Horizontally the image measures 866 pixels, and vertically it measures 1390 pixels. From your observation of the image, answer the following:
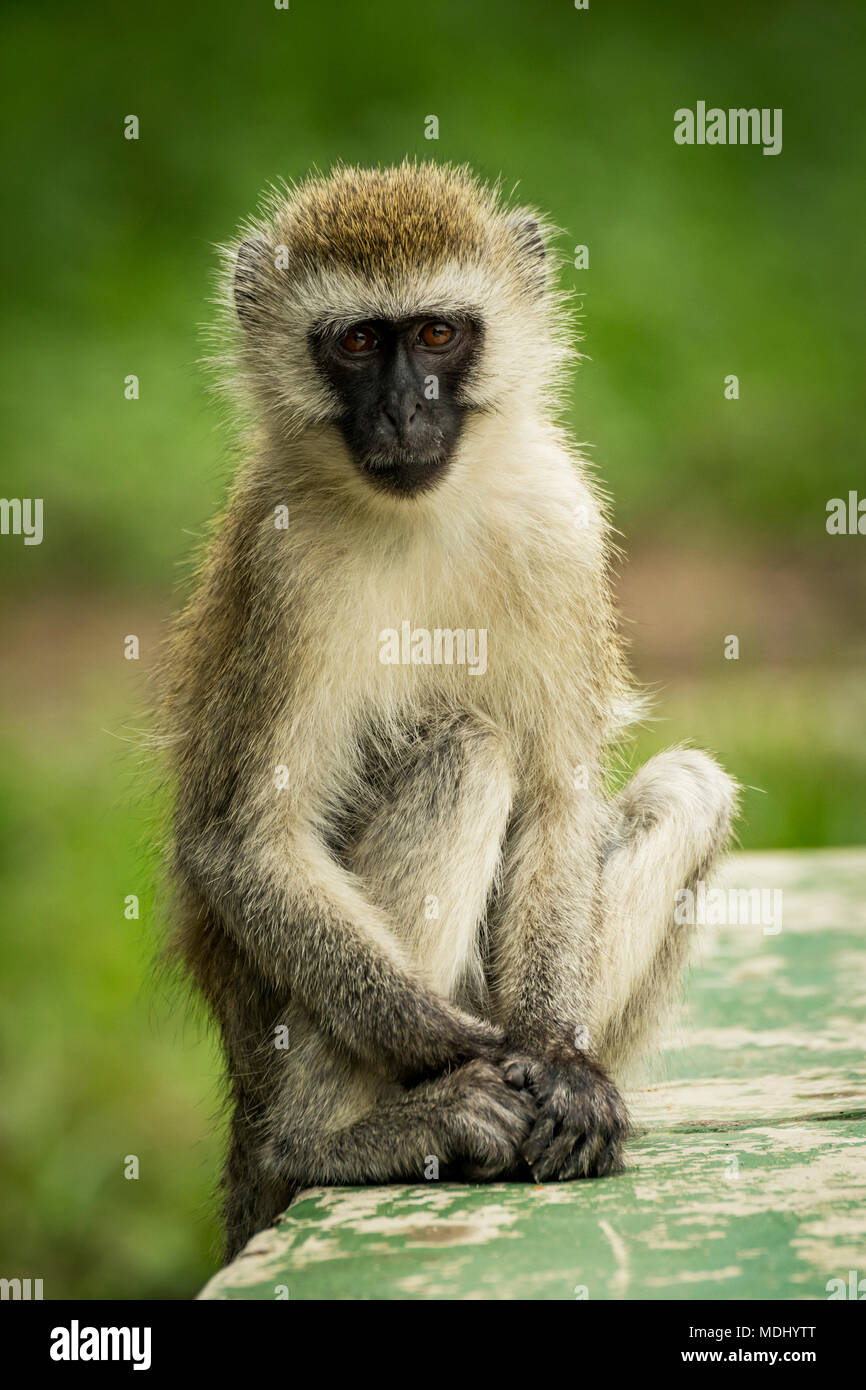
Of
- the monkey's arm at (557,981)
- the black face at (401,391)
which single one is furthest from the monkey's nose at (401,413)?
the monkey's arm at (557,981)

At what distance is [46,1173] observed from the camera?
9016 millimetres

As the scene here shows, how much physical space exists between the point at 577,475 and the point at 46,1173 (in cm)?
491

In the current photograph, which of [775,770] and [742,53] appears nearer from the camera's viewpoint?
[775,770]

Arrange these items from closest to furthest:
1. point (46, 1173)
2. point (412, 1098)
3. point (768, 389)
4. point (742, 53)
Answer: point (412, 1098), point (46, 1173), point (768, 389), point (742, 53)

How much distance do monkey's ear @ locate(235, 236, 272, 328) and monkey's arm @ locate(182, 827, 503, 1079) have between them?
6.51ft

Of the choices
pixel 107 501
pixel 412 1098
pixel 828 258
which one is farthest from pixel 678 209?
pixel 412 1098

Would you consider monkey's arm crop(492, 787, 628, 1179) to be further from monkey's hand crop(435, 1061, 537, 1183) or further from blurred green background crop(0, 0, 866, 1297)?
blurred green background crop(0, 0, 866, 1297)

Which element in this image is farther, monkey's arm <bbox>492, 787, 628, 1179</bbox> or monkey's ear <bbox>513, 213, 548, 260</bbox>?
monkey's ear <bbox>513, 213, 548, 260</bbox>

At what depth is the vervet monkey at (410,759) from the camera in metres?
5.50

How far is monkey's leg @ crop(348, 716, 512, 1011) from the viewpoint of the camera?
18.4 feet

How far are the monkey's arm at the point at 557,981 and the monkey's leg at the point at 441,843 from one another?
0.62 ft

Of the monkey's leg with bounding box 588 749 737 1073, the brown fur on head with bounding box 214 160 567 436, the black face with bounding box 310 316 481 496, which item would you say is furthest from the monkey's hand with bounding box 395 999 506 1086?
the brown fur on head with bounding box 214 160 567 436

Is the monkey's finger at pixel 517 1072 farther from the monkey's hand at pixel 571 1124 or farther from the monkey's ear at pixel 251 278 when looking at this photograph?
the monkey's ear at pixel 251 278

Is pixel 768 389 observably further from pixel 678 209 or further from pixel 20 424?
pixel 20 424
